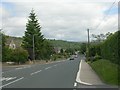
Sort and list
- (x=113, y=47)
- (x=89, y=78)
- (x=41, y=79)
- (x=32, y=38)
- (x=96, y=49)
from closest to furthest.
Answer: (x=41, y=79) → (x=113, y=47) → (x=89, y=78) → (x=96, y=49) → (x=32, y=38)

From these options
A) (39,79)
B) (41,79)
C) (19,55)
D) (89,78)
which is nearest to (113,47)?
(89,78)

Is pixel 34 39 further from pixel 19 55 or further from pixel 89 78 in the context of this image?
pixel 89 78

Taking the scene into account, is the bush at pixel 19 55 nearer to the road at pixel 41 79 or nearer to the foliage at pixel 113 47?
the road at pixel 41 79

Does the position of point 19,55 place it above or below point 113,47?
below

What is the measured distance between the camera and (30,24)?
93.2 meters

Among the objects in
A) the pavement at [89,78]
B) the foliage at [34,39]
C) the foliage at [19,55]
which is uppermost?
the foliage at [34,39]

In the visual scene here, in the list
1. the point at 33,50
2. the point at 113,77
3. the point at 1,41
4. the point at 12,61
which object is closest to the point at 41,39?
the point at 33,50

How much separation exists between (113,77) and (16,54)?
47.9m

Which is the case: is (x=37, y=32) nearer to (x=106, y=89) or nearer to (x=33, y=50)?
(x=33, y=50)

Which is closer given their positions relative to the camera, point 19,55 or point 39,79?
point 39,79

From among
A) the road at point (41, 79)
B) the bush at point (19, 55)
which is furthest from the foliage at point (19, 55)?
the road at point (41, 79)

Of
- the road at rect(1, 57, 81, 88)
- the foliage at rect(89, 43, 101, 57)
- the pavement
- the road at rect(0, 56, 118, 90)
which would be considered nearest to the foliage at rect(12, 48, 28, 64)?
the foliage at rect(89, 43, 101, 57)

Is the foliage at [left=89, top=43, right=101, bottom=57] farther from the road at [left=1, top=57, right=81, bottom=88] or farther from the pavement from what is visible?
the pavement

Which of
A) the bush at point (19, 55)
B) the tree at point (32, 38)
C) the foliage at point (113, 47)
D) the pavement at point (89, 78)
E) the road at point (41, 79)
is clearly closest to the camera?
the road at point (41, 79)
